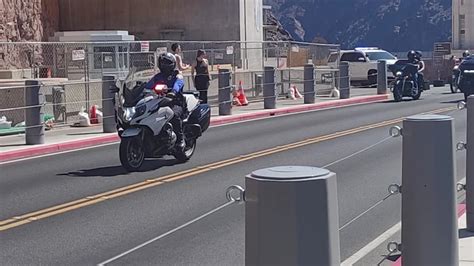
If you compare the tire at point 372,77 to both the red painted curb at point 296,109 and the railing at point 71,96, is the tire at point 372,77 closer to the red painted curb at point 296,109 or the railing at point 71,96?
the red painted curb at point 296,109

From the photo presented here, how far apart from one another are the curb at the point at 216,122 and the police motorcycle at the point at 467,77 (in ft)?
10.5

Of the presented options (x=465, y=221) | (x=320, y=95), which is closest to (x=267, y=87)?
→ (x=320, y=95)

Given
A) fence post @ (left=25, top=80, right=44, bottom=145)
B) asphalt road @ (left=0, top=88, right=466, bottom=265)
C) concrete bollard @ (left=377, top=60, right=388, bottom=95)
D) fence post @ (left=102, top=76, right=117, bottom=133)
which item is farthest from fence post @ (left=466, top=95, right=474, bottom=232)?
concrete bollard @ (left=377, top=60, right=388, bottom=95)

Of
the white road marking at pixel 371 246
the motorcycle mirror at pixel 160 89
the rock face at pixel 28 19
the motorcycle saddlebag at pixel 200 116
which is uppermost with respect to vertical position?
the rock face at pixel 28 19

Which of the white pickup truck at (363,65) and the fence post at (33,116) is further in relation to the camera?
the white pickup truck at (363,65)

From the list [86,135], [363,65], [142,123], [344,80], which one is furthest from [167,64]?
[363,65]

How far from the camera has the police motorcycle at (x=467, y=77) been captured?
26.9 metres

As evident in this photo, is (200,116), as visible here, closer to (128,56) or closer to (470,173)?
(470,173)

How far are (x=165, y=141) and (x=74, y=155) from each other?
307 centimetres

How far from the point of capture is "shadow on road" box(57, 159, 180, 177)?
1266 cm

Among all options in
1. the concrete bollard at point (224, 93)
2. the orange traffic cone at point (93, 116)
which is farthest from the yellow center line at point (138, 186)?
the orange traffic cone at point (93, 116)

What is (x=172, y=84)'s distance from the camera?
43.3 ft

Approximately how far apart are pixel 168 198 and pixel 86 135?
8101mm

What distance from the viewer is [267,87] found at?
25.4 metres
